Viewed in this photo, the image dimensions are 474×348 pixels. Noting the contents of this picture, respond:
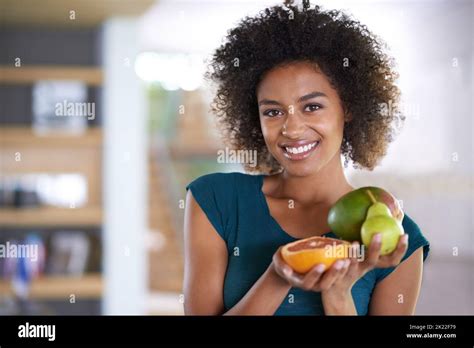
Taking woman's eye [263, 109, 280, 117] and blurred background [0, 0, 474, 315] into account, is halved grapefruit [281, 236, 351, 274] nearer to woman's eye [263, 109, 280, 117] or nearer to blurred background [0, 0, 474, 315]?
woman's eye [263, 109, 280, 117]

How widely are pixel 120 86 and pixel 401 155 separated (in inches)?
54.0

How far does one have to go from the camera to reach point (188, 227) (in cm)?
118

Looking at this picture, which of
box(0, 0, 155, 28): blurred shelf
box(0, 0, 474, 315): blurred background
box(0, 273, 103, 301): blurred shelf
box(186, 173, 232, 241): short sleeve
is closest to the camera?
box(186, 173, 232, 241): short sleeve

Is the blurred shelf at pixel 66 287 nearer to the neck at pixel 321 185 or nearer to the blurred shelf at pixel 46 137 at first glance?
the blurred shelf at pixel 46 137

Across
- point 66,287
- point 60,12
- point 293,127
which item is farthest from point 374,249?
point 66,287

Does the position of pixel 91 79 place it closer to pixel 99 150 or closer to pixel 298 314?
pixel 99 150

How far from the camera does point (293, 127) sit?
118 cm

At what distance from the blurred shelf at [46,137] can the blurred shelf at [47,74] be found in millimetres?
183

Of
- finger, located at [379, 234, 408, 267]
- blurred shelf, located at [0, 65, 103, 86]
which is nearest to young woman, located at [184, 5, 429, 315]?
finger, located at [379, 234, 408, 267]

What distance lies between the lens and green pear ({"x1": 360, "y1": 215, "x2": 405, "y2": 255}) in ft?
3.51

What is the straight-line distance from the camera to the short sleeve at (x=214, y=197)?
116cm

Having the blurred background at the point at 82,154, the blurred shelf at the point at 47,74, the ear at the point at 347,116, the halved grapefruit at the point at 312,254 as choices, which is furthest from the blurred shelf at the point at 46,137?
the halved grapefruit at the point at 312,254

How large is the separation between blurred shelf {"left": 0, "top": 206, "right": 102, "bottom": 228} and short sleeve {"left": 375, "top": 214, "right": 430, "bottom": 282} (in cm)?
194
